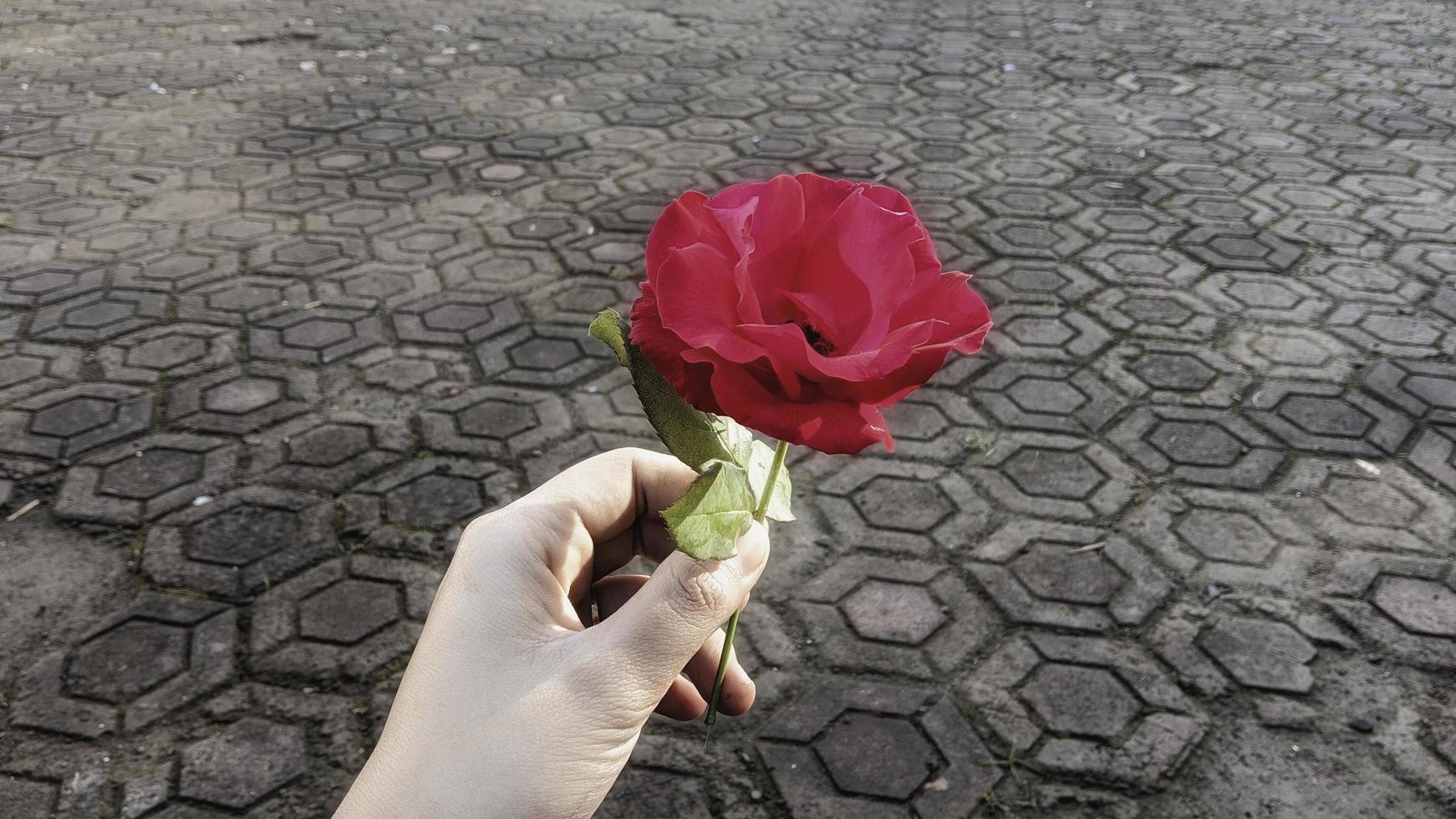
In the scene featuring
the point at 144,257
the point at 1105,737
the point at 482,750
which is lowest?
the point at 144,257

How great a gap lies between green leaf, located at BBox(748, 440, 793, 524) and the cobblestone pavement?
1629mm

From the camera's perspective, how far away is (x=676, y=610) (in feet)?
4.38

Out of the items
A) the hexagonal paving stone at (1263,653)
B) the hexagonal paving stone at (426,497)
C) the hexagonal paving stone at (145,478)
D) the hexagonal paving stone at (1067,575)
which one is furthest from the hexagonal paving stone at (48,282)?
the hexagonal paving stone at (1263,653)

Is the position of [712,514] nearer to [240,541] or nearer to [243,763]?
[243,763]

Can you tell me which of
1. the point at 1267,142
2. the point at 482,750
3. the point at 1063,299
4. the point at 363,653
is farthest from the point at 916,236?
the point at 1267,142

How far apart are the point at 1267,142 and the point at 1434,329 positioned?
2327 mm

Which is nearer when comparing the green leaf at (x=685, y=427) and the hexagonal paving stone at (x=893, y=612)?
the green leaf at (x=685, y=427)

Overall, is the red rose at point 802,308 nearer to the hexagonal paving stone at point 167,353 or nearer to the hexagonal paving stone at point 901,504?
the hexagonal paving stone at point 901,504

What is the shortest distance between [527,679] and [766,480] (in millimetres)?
418

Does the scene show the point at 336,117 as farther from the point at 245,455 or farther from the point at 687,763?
the point at 687,763

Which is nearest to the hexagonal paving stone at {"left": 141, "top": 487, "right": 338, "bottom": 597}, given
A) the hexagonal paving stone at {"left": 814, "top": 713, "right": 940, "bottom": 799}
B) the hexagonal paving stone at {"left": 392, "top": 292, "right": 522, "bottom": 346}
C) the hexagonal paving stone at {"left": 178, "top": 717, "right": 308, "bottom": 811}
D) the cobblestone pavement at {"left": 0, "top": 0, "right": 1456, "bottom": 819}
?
the cobblestone pavement at {"left": 0, "top": 0, "right": 1456, "bottom": 819}

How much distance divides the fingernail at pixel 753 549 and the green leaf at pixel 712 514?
0.58 ft

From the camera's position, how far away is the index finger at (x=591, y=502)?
5.05ft

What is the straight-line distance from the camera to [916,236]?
1.05 metres
